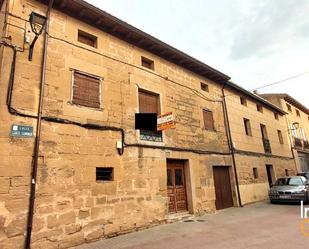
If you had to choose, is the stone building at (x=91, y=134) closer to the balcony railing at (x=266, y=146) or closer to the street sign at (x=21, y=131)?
the street sign at (x=21, y=131)

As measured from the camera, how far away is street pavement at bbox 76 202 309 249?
5.58m

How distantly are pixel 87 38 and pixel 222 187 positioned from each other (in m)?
8.14

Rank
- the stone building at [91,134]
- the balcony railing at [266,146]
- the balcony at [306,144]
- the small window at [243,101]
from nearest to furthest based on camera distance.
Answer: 1. the stone building at [91,134]
2. the small window at [243,101]
3. the balcony railing at [266,146]
4. the balcony at [306,144]

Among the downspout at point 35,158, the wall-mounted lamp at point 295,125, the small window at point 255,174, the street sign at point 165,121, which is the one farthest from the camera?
the wall-mounted lamp at point 295,125

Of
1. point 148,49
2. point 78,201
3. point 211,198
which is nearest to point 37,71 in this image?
point 78,201

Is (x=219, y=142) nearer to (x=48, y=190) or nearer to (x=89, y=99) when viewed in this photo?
(x=89, y=99)

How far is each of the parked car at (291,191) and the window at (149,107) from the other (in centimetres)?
690

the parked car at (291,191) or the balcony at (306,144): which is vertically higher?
the balcony at (306,144)

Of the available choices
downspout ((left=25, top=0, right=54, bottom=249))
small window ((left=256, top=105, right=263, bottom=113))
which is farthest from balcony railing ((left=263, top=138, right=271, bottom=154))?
downspout ((left=25, top=0, right=54, bottom=249))

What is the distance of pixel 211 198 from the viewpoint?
10367 millimetres

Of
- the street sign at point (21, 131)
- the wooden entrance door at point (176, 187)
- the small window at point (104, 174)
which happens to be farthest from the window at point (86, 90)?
the wooden entrance door at point (176, 187)

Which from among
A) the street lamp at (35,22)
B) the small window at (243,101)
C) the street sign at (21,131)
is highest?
the small window at (243,101)

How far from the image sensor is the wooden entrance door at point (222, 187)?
36.4 ft

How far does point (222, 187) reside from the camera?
450 inches
